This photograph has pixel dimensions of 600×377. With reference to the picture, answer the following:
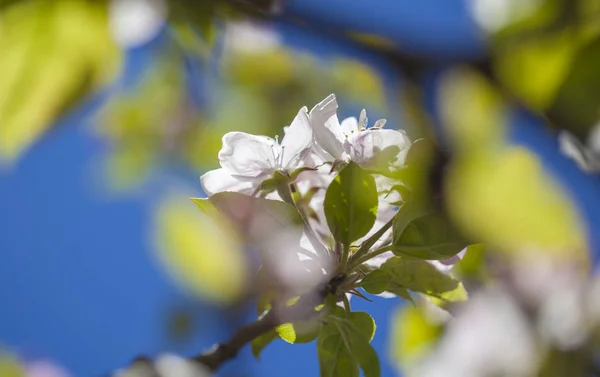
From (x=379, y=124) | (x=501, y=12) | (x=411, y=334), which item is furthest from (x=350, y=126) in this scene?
(x=411, y=334)

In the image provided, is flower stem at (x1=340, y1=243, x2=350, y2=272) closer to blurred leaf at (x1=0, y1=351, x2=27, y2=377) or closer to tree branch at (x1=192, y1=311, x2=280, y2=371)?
tree branch at (x1=192, y1=311, x2=280, y2=371)

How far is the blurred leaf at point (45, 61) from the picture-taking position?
270mm

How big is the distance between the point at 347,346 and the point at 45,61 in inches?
7.7

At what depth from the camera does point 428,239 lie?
12.1 inches

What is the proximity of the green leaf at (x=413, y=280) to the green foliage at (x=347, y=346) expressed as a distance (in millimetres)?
17

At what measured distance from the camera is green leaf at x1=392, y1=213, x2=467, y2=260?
12.0 inches

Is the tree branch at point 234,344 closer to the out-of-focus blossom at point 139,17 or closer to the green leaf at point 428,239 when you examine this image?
the green leaf at point 428,239

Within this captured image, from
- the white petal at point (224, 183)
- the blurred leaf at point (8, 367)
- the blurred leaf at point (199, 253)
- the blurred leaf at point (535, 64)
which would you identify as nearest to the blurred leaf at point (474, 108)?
the blurred leaf at point (535, 64)

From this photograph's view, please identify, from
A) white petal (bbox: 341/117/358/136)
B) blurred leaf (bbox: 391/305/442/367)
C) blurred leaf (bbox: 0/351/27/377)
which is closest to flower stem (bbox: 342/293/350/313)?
white petal (bbox: 341/117/358/136)

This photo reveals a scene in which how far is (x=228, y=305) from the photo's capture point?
2.25ft

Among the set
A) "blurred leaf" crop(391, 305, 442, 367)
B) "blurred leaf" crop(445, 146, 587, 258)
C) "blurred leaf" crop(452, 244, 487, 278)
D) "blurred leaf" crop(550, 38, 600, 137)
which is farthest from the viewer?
"blurred leaf" crop(391, 305, 442, 367)

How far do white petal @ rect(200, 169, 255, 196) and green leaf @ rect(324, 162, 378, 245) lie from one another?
0.20 ft

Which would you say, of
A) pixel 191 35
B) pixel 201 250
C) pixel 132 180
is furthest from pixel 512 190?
pixel 132 180

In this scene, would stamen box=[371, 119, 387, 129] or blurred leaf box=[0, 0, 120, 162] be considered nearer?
blurred leaf box=[0, 0, 120, 162]
